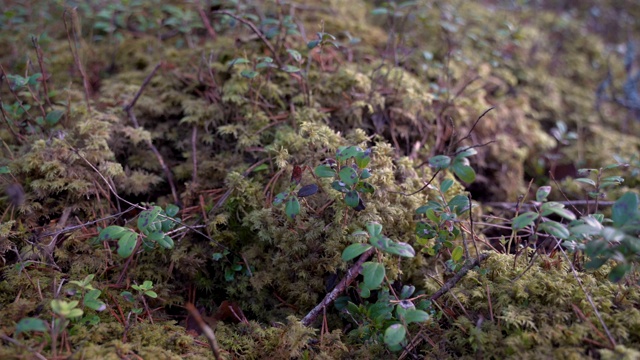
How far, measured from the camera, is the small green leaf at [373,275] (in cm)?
179

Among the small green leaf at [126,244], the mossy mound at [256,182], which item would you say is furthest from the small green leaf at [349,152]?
the small green leaf at [126,244]

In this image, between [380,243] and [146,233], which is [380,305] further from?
[146,233]

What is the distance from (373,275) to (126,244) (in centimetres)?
107

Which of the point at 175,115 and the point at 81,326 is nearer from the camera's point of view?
the point at 81,326

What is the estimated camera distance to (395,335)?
5.72ft

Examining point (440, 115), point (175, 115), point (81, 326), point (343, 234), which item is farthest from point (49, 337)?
point (440, 115)

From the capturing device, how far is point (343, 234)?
7.47ft

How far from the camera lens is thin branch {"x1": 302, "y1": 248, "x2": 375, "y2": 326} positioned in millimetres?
2160

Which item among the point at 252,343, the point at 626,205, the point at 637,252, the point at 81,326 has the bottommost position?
the point at 252,343

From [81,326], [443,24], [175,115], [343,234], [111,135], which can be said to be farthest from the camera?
[443,24]

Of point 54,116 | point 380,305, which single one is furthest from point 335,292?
point 54,116

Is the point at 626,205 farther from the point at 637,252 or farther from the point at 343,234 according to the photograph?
the point at 343,234

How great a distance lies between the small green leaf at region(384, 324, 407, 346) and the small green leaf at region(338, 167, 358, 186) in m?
0.68

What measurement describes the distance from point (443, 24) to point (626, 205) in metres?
2.71
